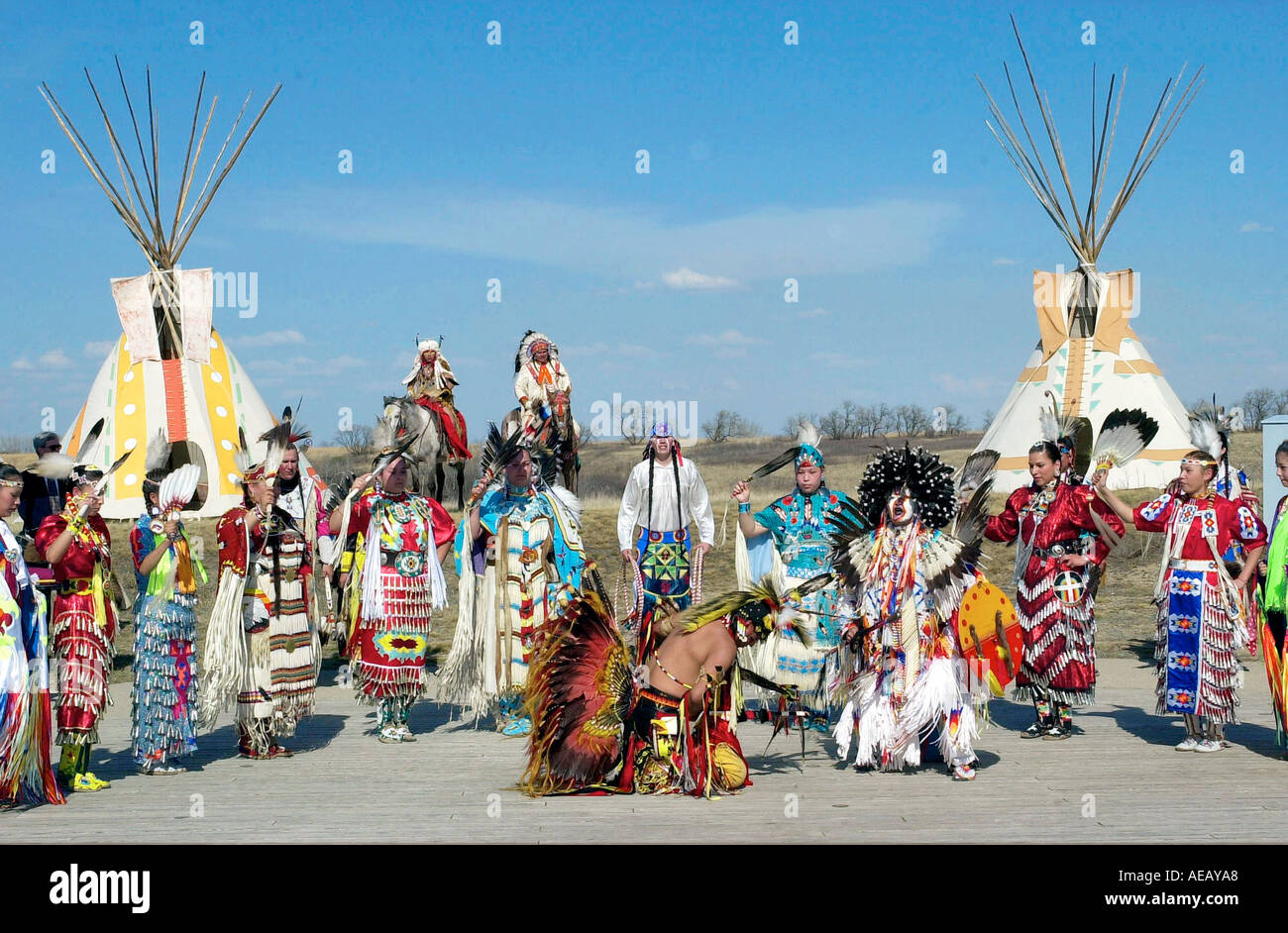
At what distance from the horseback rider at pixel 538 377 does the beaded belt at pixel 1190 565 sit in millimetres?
4488

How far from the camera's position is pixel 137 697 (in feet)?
22.2

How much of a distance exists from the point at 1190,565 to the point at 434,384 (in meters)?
5.74

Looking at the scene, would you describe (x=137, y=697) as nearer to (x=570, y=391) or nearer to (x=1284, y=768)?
(x=570, y=391)

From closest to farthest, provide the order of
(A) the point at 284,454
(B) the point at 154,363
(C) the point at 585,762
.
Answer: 1. (C) the point at 585,762
2. (A) the point at 284,454
3. (B) the point at 154,363

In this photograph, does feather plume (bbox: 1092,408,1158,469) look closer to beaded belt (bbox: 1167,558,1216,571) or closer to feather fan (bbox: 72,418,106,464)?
beaded belt (bbox: 1167,558,1216,571)

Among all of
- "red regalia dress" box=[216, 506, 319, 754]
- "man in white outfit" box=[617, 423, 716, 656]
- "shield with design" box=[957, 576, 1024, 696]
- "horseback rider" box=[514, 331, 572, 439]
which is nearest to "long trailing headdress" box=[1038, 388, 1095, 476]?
"shield with design" box=[957, 576, 1024, 696]

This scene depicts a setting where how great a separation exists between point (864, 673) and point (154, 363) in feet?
40.2

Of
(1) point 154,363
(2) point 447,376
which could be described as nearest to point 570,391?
(2) point 447,376

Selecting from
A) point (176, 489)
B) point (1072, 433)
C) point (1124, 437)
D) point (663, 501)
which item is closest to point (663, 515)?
point (663, 501)

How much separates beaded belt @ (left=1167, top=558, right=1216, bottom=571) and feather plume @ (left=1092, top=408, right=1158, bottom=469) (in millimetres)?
782

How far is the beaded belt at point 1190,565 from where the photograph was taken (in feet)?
23.8

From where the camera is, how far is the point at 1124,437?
7980 mm

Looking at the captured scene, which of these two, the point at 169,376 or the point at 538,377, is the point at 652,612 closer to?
the point at 538,377

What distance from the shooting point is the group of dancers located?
20.5 feet
